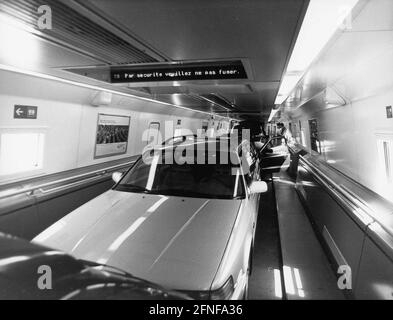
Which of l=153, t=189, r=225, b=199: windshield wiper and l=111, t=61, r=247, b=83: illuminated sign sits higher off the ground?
l=111, t=61, r=247, b=83: illuminated sign

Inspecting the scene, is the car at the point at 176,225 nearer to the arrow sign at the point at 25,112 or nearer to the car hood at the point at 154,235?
the car hood at the point at 154,235

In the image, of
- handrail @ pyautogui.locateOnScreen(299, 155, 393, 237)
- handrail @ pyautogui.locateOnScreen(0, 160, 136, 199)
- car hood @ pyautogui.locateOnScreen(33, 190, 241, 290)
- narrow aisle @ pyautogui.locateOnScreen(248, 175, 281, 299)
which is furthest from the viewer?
handrail @ pyautogui.locateOnScreen(0, 160, 136, 199)

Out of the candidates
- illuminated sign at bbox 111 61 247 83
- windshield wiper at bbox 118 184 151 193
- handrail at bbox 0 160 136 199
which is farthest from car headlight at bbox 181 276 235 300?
handrail at bbox 0 160 136 199

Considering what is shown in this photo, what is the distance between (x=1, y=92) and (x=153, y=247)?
9.64 ft

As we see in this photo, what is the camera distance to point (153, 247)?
243 cm

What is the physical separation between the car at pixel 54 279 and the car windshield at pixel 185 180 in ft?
6.86

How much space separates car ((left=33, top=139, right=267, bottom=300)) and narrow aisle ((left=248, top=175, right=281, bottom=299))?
61 centimetres

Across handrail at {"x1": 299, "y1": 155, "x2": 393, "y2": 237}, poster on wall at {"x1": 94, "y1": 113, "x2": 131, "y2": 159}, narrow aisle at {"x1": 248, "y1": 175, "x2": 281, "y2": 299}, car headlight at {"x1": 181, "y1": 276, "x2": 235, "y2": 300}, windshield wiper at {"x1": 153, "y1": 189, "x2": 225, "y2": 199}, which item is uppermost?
poster on wall at {"x1": 94, "y1": 113, "x2": 131, "y2": 159}

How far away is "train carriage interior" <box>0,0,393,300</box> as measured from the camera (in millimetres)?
1843

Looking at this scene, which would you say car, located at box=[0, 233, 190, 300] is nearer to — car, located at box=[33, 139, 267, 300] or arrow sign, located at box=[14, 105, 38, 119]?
car, located at box=[33, 139, 267, 300]

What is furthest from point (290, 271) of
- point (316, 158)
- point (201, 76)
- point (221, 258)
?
point (316, 158)

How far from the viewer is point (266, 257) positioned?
4250mm

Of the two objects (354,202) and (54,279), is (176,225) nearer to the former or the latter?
(54,279)

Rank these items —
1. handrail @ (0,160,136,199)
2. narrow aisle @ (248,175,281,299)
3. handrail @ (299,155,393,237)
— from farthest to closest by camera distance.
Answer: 1. handrail @ (0,160,136,199)
2. narrow aisle @ (248,175,281,299)
3. handrail @ (299,155,393,237)
